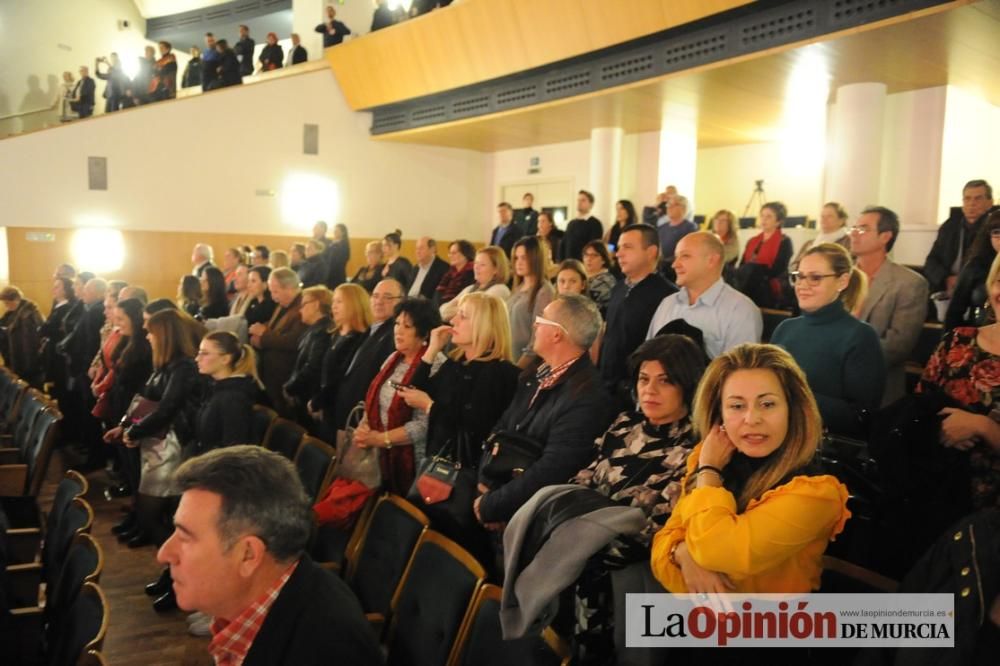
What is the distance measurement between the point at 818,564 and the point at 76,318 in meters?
6.76

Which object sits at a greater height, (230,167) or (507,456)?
(230,167)

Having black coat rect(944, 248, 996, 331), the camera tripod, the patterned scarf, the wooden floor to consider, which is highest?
the camera tripod

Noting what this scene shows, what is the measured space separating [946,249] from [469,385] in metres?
3.49

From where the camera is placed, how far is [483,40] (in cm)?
838

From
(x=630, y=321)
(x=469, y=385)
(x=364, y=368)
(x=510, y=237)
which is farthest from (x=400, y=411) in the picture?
(x=510, y=237)

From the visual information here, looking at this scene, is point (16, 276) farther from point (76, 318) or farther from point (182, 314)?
point (182, 314)

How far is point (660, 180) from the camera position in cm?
984

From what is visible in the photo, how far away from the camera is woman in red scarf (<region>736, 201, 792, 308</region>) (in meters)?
5.45

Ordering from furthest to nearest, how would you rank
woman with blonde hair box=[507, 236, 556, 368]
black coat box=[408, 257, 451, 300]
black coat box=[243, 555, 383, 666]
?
black coat box=[408, 257, 451, 300]
woman with blonde hair box=[507, 236, 556, 368]
black coat box=[243, 555, 383, 666]

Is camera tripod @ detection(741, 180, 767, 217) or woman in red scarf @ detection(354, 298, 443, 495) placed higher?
camera tripod @ detection(741, 180, 767, 217)

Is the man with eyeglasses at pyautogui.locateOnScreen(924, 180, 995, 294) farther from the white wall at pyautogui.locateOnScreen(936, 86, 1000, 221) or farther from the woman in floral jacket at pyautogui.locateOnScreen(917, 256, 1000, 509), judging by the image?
the white wall at pyautogui.locateOnScreen(936, 86, 1000, 221)

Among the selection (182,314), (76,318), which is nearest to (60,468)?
(76,318)

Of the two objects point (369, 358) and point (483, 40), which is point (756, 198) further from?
point (369, 358)

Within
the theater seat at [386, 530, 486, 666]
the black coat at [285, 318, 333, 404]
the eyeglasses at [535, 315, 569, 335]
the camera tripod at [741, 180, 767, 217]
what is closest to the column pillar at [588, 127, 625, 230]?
the camera tripod at [741, 180, 767, 217]
